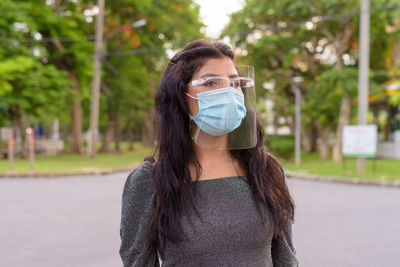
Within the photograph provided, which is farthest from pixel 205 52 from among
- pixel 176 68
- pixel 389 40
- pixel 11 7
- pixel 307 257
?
pixel 389 40

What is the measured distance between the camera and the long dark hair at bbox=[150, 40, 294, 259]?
1542 millimetres

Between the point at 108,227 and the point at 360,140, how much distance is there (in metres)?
10.2

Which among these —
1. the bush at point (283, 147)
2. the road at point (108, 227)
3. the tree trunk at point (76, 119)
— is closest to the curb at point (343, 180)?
the road at point (108, 227)

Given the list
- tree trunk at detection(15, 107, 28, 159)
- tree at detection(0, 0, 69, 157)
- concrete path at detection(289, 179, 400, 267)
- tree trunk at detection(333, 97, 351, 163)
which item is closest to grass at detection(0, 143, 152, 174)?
tree trunk at detection(15, 107, 28, 159)

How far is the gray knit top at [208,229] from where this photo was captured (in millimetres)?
1512

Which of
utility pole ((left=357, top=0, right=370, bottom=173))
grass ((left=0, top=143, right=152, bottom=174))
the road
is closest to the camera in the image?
the road

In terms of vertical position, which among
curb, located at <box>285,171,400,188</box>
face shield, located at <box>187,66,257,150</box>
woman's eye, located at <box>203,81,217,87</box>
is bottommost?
curb, located at <box>285,171,400,188</box>

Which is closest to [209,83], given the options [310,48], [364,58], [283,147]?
[364,58]

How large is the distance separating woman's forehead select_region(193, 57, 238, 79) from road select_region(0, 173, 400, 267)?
3.29m

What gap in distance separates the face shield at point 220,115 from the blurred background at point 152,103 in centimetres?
155

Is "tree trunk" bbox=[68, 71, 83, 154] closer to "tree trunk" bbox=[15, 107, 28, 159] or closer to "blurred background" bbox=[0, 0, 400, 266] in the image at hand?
"blurred background" bbox=[0, 0, 400, 266]

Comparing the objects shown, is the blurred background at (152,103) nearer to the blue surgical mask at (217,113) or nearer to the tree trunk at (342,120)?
the tree trunk at (342,120)

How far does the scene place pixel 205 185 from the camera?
5.22ft

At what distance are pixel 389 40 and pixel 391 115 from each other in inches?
189
